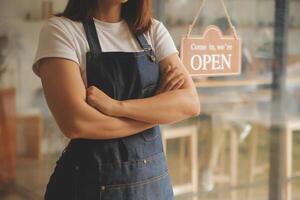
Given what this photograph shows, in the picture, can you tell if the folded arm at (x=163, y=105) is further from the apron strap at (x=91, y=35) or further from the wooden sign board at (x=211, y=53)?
the wooden sign board at (x=211, y=53)

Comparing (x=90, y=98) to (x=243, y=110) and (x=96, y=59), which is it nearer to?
(x=96, y=59)

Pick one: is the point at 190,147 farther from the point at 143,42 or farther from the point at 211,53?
the point at 143,42

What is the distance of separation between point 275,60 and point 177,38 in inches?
37.8

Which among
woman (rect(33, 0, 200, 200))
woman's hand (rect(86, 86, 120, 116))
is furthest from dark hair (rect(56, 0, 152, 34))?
woman's hand (rect(86, 86, 120, 116))

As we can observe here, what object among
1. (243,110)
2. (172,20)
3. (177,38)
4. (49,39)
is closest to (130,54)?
(49,39)

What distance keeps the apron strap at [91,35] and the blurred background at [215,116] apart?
0.87 m

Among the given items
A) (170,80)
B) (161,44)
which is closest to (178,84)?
(170,80)

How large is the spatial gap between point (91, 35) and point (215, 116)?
1.62m

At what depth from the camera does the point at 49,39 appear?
4.51ft

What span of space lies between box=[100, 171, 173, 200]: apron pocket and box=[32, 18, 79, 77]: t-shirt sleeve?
14.2 inches

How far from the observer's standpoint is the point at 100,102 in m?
1.37

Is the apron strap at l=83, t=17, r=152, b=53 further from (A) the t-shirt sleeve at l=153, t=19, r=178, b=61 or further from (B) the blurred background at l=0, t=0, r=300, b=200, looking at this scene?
(B) the blurred background at l=0, t=0, r=300, b=200

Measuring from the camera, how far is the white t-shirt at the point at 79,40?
1.37m

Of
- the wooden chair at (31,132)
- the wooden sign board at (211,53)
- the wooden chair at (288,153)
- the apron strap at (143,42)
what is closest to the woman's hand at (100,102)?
the apron strap at (143,42)
